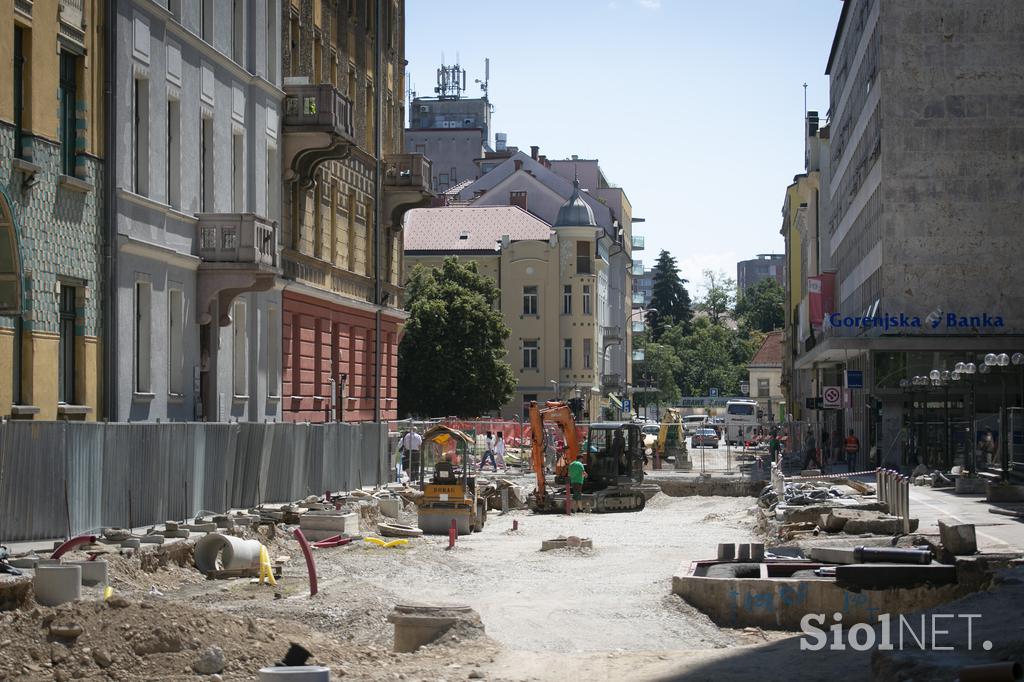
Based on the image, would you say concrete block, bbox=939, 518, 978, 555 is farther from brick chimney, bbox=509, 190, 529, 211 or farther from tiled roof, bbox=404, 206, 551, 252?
brick chimney, bbox=509, 190, 529, 211

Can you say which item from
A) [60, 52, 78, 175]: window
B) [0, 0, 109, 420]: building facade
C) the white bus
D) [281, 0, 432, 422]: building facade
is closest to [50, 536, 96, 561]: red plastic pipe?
[0, 0, 109, 420]: building facade

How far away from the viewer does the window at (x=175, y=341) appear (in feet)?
92.1

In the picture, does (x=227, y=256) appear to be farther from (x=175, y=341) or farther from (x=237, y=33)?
(x=237, y=33)

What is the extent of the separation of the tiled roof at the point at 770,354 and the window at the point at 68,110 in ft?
340

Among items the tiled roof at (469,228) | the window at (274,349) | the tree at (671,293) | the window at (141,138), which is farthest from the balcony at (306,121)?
the tree at (671,293)

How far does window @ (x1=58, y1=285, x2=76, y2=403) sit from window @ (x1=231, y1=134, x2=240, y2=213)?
27.7ft

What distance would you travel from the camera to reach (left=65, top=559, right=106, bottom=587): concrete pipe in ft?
53.9

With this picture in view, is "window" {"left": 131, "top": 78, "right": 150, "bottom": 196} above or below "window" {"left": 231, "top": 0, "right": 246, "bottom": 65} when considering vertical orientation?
below

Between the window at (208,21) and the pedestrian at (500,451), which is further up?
the window at (208,21)

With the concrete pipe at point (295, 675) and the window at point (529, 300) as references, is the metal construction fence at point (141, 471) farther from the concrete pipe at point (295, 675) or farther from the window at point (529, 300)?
the window at point (529, 300)

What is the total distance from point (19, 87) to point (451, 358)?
49.4 meters

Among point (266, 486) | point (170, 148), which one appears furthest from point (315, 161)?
point (266, 486)

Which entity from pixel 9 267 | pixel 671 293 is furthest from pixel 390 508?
pixel 671 293

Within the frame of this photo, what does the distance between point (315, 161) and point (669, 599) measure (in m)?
20.3
